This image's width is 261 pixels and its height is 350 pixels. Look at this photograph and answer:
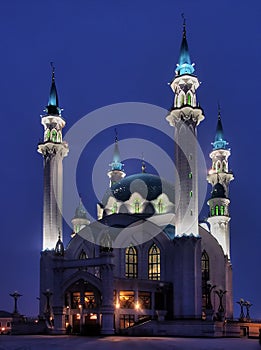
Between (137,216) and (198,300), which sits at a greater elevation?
(137,216)

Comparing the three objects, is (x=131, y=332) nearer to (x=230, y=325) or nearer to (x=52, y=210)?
(x=230, y=325)

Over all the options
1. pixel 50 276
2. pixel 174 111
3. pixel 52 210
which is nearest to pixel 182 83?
pixel 174 111

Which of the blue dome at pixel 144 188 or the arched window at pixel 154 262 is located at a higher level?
the blue dome at pixel 144 188

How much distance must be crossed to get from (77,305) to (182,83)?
2649 cm

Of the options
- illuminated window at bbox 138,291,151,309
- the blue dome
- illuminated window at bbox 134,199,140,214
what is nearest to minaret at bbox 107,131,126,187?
the blue dome

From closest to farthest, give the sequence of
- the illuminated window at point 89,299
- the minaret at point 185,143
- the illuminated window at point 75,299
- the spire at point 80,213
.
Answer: the illuminated window at point 89,299, the illuminated window at point 75,299, the minaret at point 185,143, the spire at point 80,213

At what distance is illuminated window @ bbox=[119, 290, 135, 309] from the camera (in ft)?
196

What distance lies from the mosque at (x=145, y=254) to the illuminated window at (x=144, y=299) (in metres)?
0.10

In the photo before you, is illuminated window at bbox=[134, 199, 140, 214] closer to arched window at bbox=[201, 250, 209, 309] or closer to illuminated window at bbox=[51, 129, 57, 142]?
arched window at bbox=[201, 250, 209, 309]

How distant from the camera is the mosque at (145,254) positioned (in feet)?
180

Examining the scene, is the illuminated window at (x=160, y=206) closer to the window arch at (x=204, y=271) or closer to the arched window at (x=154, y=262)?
the window arch at (x=204, y=271)

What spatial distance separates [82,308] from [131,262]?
10.3 metres

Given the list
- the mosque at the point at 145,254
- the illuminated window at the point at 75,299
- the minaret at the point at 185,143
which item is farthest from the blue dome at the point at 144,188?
the illuminated window at the point at 75,299

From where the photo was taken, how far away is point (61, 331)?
180ft
